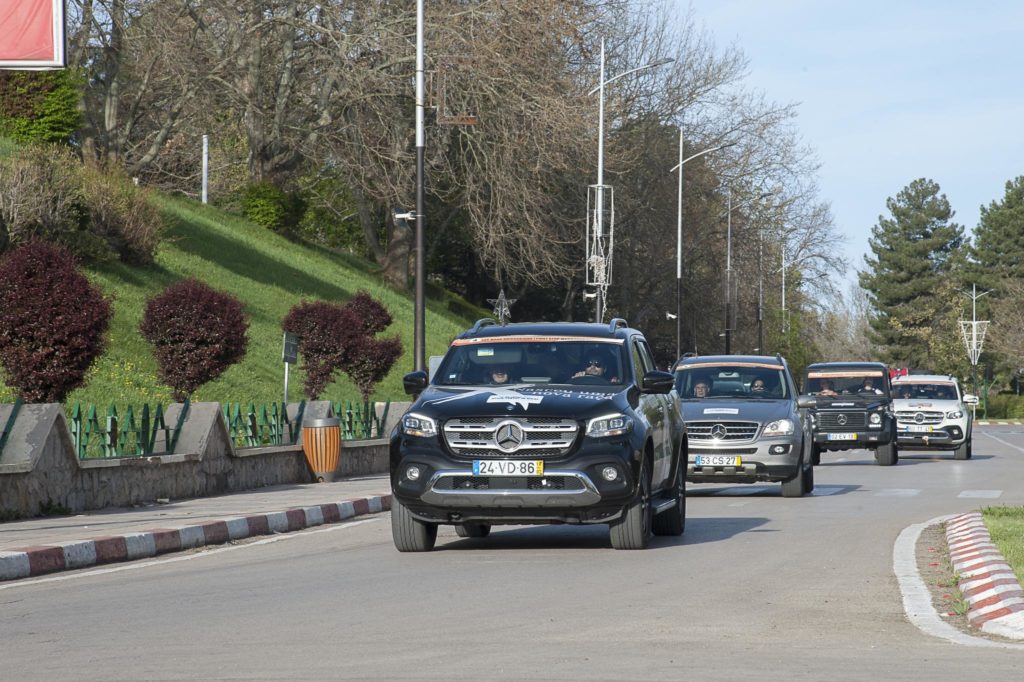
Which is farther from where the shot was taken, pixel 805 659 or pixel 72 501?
pixel 72 501

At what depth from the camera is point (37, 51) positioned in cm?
1574

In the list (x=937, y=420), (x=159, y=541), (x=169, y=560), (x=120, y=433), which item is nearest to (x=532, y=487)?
(x=169, y=560)

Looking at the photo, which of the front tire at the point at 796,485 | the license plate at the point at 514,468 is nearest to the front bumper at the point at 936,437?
the front tire at the point at 796,485

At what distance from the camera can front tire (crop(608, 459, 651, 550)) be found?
13.7m

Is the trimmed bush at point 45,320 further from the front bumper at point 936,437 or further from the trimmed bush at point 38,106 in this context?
the front bumper at point 936,437

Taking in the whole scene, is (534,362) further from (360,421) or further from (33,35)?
(360,421)

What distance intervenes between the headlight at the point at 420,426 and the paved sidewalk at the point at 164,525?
111 inches

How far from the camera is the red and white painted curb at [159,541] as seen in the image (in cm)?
1285

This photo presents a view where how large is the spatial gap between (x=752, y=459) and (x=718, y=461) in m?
0.44

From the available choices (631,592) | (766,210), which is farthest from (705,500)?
(766,210)

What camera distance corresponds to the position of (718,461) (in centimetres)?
2131

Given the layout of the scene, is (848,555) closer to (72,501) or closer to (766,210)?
(72,501)

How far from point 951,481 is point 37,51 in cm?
1715

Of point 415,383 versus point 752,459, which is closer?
point 415,383
